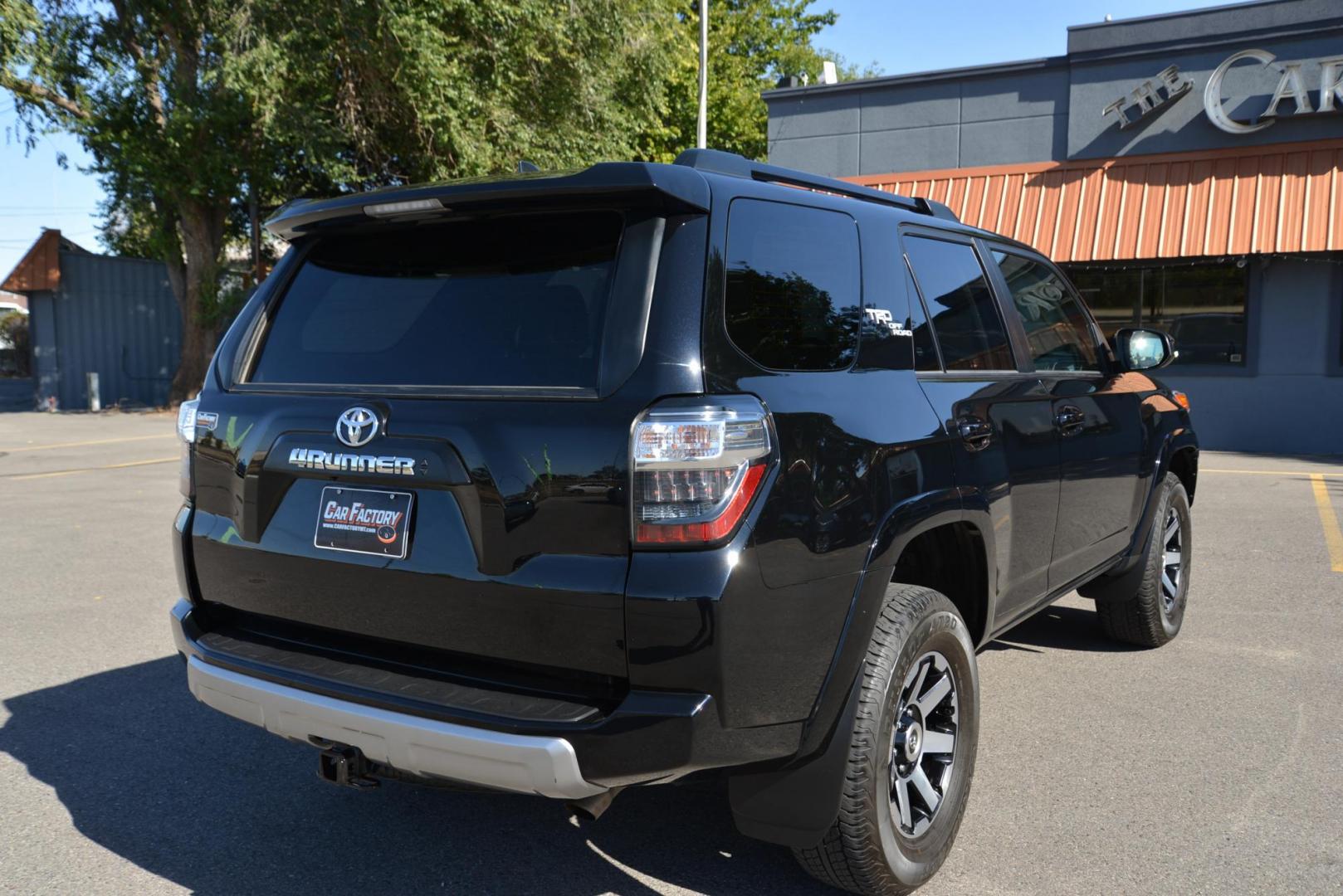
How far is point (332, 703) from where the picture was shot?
2.56m

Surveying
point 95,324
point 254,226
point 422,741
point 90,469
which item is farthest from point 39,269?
point 422,741

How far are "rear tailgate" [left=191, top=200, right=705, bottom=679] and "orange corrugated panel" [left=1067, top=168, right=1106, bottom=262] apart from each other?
14401mm

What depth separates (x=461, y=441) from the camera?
2545 millimetres

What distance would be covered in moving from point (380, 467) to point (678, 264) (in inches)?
34.7

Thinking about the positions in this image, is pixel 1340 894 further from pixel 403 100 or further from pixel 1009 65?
pixel 403 100

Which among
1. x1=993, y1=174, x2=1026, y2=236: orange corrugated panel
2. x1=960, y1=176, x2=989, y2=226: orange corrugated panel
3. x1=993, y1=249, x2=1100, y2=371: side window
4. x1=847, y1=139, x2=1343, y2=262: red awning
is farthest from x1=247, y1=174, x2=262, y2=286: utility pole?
x1=993, y1=249, x2=1100, y2=371: side window

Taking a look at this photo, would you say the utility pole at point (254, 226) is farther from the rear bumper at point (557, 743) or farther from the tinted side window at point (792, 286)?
the rear bumper at point (557, 743)

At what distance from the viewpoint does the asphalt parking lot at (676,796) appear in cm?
308

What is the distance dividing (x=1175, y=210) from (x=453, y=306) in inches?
584

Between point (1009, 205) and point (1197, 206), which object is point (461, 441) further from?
point (1009, 205)

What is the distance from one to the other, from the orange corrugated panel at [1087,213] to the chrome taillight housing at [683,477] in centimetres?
1458

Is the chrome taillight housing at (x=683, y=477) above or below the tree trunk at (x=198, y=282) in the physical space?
below

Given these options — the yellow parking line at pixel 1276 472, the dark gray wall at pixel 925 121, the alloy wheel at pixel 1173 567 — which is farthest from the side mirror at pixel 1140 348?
the dark gray wall at pixel 925 121

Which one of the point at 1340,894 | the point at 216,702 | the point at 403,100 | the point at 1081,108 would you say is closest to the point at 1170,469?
the point at 1340,894
